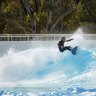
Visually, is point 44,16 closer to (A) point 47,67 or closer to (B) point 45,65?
(B) point 45,65

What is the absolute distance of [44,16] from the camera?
3109cm

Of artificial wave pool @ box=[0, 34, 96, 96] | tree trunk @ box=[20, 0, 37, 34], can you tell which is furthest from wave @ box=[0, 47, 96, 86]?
tree trunk @ box=[20, 0, 37, 34]

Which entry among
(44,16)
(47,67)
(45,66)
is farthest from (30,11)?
(47,67)

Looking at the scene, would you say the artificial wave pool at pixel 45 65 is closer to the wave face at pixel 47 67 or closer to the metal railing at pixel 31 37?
the wave face at pixel 47 67

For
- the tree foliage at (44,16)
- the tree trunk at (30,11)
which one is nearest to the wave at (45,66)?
the tree trunk at (30,11)

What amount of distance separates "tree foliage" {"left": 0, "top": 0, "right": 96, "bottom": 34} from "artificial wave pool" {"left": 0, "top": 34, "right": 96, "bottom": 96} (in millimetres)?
7597

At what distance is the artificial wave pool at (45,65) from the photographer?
16.9 metres

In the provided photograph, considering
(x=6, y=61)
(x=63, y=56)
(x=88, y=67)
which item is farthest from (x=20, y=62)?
(x=88, y=67)

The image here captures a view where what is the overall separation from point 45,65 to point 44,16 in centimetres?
1189

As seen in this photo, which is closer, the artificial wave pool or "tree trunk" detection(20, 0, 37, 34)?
the artificial wave pool

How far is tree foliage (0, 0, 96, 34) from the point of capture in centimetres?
3059

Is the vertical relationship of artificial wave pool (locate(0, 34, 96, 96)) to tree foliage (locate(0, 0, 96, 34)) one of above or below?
below

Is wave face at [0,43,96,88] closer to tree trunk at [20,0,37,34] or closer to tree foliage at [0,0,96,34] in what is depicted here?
tree trunk at [20,0,37,34]

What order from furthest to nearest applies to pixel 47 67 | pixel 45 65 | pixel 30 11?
pixel 30 11, pixel 45 65, pixel 47 67
